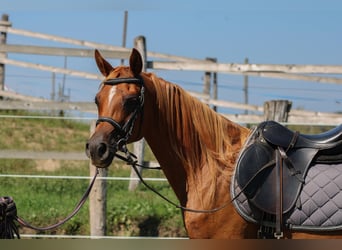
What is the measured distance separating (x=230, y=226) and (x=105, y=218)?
10.4 feet

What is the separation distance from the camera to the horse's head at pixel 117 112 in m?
2.71

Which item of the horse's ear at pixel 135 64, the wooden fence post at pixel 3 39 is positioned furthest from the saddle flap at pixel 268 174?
the wooden fence post at pixel 3 39

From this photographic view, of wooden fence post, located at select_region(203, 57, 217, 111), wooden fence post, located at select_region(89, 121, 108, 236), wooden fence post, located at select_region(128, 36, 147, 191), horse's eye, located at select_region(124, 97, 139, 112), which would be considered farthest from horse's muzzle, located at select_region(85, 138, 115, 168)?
wooden fence post, located at select_region(203, 57, 217, 111)

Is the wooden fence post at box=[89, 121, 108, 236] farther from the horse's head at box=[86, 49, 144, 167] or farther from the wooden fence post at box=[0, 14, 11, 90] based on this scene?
the wooden fence post at box=[0, 14, 11, 90]

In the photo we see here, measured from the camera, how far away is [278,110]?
18.7 ft

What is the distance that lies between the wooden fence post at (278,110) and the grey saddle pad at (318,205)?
2963 millimetres

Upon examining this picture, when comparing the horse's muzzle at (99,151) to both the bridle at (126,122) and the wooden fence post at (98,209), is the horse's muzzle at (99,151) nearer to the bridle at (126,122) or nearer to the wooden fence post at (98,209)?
the bridle at (126,122)

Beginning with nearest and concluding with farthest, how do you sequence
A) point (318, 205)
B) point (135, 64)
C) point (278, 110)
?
1. point (318, 205)
2. point (135, 64)
3. point (278, 110)

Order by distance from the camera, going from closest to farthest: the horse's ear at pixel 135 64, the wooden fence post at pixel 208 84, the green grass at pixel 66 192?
the horse's ear at pixel 135 64 → the green grass at pixel 66 192 → the wooden fence post at pixel 208 84

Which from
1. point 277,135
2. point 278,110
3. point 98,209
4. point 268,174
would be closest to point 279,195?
point 268,174

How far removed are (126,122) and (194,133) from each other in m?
0.37

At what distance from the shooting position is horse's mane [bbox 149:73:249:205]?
9.54 ft

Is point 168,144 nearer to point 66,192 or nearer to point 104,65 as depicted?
point 104,65

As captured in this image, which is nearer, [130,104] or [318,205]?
[318,205]
